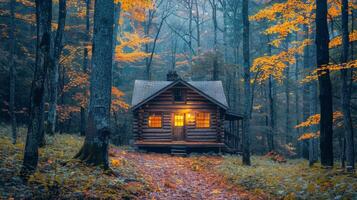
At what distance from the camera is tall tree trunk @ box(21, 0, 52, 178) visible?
7.16 meters

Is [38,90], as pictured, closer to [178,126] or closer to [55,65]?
A: [55,65]

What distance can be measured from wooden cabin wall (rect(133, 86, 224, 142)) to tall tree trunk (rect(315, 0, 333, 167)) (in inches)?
574

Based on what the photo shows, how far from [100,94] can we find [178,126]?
16.9m

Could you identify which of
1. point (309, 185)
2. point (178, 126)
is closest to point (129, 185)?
point (309, 185)

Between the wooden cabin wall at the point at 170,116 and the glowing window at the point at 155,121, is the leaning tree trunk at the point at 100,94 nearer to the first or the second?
the wooden cabin wall at the point at 170,116

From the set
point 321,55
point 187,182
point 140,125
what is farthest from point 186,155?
point 321,55

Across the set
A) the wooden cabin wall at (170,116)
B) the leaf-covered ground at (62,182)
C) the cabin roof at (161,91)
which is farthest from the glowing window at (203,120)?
the leaf-covered ground at (62,182)

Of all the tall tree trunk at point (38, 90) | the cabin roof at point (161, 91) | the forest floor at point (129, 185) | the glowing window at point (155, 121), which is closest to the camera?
the forest floor at point (129, 185)

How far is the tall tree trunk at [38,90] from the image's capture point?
7164mm

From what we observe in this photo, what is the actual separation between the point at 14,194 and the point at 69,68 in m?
20.3

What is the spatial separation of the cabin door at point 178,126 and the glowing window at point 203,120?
1.41m

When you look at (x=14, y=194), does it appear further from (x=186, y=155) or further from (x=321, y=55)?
(x=186, y=155)

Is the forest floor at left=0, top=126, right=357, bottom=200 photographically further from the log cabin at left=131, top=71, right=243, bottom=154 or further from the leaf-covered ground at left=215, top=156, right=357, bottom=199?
the log cabin at left=131, top=71, right=243, bottom=154

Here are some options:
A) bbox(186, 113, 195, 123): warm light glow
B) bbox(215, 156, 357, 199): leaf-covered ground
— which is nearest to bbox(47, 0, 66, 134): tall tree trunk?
bbox(215, 156, 357, 199): leaf-covered ground
